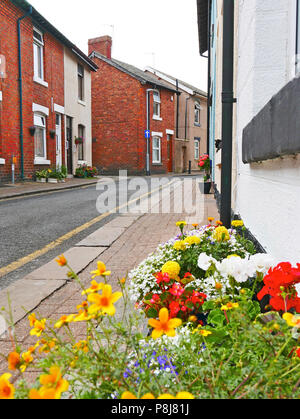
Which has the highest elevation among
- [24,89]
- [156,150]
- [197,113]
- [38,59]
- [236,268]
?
[197,113]

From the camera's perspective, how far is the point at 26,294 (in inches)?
119

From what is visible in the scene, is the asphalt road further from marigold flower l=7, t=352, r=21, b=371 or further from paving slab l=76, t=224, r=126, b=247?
marigold flower l=7, t=352, r=21, b=371

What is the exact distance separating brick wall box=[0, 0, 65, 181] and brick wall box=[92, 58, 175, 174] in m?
8.29

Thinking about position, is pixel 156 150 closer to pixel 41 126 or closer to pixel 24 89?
pixel 41 126

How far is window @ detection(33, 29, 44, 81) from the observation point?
14.9m

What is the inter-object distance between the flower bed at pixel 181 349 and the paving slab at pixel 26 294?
1.02m

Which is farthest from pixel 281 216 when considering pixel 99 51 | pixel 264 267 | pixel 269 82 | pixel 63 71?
pixel 99 51

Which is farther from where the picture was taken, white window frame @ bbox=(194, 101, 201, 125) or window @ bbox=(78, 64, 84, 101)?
white window frame @ bbox=(194, 101, 201, 125)

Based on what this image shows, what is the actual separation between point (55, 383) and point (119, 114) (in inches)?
994

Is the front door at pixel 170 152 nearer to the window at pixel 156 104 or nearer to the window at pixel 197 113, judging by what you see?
the window at pixel 156 104

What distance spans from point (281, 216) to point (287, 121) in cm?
59

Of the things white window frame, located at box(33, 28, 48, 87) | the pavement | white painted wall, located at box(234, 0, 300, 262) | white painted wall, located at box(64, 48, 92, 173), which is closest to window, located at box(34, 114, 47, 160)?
white window frame, located at box(33, 28, 48, 87)


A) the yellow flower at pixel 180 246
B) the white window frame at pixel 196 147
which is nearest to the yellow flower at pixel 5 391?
the yellow flower at pixel 180 246

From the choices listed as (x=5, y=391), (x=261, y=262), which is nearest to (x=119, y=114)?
(x=261, y=262)
